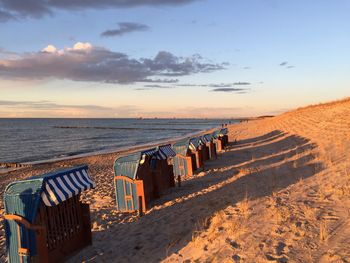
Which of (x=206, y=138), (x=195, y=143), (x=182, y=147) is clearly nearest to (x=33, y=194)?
(x=182, y=147)

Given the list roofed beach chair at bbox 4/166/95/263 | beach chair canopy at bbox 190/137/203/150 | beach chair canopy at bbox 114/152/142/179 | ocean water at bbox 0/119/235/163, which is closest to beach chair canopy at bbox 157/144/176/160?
beach chair canopy at bbox 114/152/142/179

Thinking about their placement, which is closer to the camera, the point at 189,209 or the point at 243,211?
the point at 243,211

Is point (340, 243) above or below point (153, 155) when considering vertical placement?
below

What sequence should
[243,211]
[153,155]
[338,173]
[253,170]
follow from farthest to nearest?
[253,170] → [153,155] → [338,173] → [243,211]

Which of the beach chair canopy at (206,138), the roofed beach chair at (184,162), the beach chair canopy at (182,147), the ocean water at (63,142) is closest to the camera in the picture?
the roofed beach chair at (184,162)

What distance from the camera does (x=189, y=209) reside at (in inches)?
416

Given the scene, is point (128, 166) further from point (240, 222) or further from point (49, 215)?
point (240, 222)

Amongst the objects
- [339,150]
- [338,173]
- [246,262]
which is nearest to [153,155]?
[338,173]

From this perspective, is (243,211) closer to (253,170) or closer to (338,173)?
(338,173)

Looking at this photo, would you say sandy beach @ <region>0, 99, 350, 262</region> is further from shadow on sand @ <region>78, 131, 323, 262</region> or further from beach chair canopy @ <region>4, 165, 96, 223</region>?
beach chair canopy @ <region>4, 165, 96, 223</region>

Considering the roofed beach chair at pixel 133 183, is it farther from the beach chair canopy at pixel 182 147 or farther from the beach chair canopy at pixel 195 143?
the beach chair canopy at pixel 195 143

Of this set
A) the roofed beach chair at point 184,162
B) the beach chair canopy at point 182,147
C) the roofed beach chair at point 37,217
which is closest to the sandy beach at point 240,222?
the roofed beach chair at point 37,217

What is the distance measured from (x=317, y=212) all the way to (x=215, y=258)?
10.2 ft

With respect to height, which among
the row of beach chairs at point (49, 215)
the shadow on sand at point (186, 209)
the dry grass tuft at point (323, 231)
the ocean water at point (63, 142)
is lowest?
the ocean water at point (63, 142)
